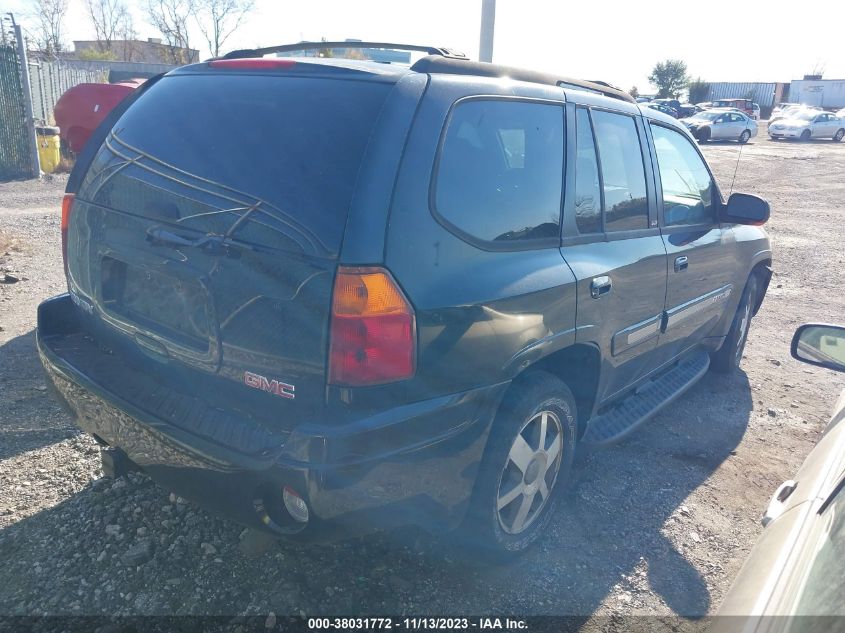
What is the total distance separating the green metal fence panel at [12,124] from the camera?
12078 millimetres

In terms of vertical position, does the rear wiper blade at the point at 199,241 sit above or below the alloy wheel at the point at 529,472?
above

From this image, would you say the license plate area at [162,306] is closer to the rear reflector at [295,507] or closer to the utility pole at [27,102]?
the rear reflector at [295,507]

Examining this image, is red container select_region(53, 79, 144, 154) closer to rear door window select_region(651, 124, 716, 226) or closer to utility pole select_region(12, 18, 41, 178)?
utility pole select_region(12, 18, 41, 178)

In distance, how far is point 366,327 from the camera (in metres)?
2.07

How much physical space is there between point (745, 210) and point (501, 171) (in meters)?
2.57

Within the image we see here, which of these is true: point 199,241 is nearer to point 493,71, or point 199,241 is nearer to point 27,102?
point 493,71

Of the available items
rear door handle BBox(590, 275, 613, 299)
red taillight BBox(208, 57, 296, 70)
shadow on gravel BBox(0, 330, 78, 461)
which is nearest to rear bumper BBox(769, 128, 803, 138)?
rear door handle BBox(590, 275, 613, 299)

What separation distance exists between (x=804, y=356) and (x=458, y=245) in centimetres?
145

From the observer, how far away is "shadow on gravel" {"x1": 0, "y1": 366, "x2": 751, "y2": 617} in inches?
103

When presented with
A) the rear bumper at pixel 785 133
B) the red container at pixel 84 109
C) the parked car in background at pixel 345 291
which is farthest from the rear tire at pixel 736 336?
the rear bumper at pixel 785 133

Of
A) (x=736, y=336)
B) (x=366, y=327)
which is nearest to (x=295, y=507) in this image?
(x=366, y=327)

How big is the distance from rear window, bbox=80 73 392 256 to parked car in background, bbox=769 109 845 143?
40350 millimetres

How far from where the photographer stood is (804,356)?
2.60 metres

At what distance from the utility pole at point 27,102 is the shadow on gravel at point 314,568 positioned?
11.5m
